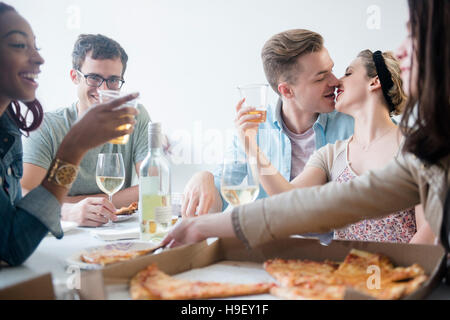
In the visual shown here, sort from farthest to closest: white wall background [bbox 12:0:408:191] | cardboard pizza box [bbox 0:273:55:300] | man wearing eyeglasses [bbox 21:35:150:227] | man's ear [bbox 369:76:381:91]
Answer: white wall background [bbox 12:0:408:191]
man wearing eyeglasses [bbox 21:35:150:227]
man's ear [bbox 369:76:381:91]
cardboard pizza box [bbox 0:273:55:300]

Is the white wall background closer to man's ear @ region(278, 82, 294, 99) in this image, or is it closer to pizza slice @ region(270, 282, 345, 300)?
man's ear @ region(278, 82, 294, 99)

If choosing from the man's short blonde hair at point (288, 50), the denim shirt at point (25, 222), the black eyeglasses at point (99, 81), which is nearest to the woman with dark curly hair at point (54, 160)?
the denim shirt at point (25, 222)

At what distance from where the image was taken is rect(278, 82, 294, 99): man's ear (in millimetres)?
2258

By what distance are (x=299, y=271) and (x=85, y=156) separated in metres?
1.79

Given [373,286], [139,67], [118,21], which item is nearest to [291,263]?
[373,286]

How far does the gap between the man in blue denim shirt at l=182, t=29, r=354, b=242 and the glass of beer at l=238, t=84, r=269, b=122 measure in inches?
22.0

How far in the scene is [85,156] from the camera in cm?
233

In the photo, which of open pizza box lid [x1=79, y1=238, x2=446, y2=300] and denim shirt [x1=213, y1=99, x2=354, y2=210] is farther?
denim shirt [x1=213, y1=99, x2=354, y2=210]

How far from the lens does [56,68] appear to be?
13.7ft

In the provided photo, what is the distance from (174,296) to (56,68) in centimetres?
402

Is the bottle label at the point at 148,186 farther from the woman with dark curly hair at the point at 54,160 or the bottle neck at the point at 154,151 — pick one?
the woman with dark curly hair at the point at 54,160

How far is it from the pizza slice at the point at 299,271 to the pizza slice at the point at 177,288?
0.04 metres

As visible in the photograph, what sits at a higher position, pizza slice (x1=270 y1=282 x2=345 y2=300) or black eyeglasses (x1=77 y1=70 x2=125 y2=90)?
black eyeglasses (x1=77 y1=70 x2=125 y2=90)

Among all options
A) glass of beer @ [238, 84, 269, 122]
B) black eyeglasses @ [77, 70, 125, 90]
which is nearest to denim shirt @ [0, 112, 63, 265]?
glass of beer @ [238, 84, 269, 122]
